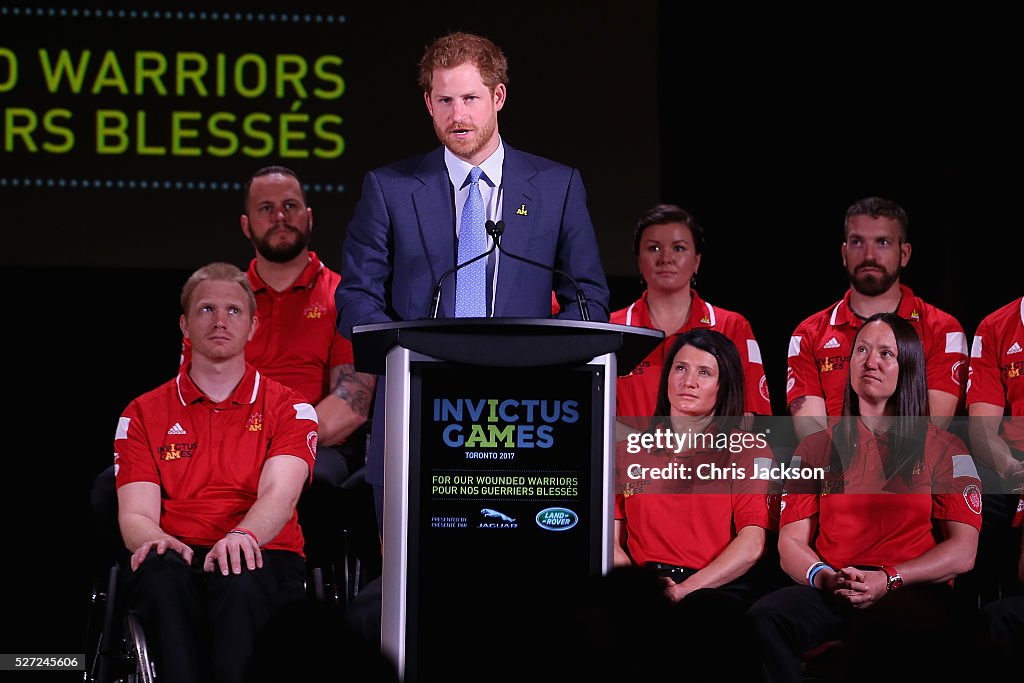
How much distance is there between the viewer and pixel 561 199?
2.61 m

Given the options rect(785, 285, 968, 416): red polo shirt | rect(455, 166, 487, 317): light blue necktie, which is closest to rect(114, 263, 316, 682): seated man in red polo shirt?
rect(455, 166, 487, 317): light blue necktie

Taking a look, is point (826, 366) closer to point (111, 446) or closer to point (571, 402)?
point (571, 402)

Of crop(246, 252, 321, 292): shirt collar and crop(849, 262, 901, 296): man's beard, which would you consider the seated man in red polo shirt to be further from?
crop(849, 262, 901, 296): man's beard

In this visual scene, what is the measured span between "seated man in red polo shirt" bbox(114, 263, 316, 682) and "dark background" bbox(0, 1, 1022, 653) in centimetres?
154

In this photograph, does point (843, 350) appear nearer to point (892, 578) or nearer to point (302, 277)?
point (892, 578)

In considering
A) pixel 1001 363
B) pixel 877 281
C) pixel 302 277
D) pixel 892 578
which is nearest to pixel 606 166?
pixel 877 281

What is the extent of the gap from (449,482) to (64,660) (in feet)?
6.74

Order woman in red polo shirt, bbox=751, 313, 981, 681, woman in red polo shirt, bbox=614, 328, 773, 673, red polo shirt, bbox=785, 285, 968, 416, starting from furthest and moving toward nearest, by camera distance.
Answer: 1. red polo shirt, bbox=785, 285, 968, 416
2. woman in red polo shirt, bbox=614, 328, 773, 673
3. woman in red polo shirt, bbox=751, 313, 981, 681

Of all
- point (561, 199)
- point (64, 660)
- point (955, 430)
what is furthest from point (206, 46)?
point (955, 430)

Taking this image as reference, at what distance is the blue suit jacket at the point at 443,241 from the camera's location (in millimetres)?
2529

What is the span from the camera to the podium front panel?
2.15 meters

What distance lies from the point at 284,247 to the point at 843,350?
191 cm

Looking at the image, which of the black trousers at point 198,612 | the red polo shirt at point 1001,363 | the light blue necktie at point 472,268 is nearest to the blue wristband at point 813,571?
the red polo shirt at point 1001,363

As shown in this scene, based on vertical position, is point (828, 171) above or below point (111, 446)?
above
